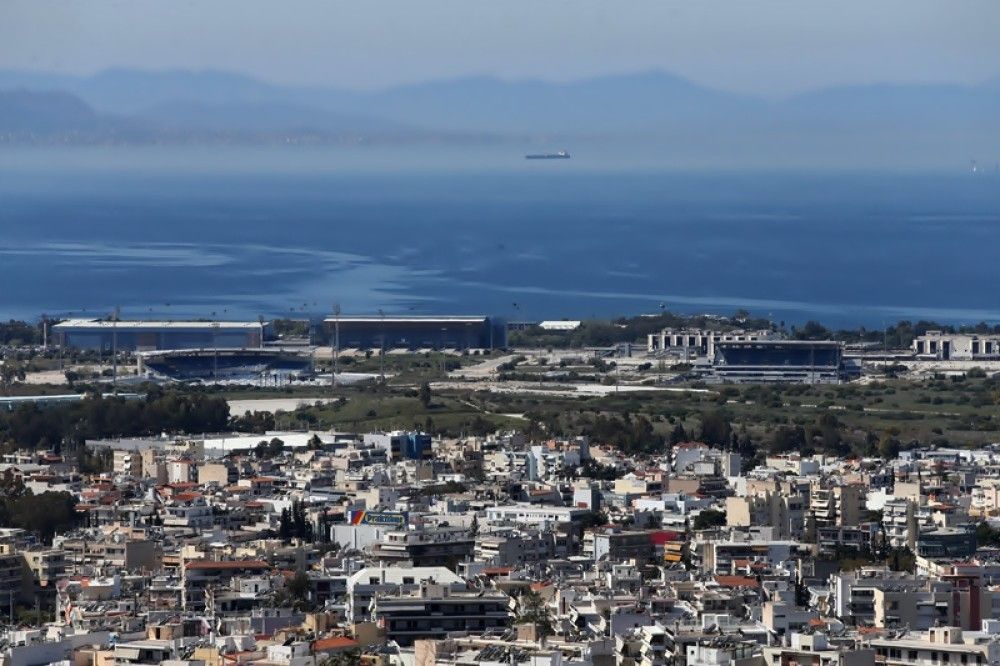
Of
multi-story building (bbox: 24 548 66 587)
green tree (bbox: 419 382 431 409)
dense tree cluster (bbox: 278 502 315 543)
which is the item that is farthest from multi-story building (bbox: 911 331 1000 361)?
multi-story building (bbox: 24 548 66 587)

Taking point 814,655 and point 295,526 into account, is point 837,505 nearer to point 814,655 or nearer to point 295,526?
point 295,526

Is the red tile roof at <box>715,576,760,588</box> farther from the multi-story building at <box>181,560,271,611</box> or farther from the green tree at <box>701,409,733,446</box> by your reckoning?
the green tree at <box>701,409,733,446</box>

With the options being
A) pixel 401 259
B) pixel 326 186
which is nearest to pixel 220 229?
pixel 401 259

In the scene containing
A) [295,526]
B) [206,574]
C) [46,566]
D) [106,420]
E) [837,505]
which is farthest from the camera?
[106,420]

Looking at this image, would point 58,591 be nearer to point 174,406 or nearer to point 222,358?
point 174,406

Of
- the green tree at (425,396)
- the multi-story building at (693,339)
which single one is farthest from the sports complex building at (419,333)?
the green tree at (425,396)

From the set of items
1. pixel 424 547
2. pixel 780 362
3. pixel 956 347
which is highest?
pixel 956 347

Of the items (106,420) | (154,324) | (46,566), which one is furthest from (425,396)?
(46,566)
